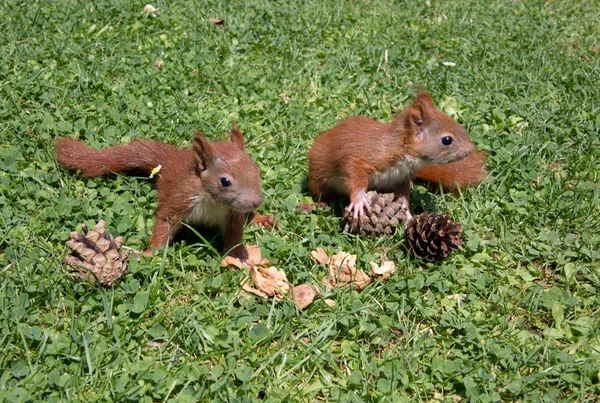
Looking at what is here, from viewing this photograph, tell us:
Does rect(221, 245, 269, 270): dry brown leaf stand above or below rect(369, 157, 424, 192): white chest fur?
below

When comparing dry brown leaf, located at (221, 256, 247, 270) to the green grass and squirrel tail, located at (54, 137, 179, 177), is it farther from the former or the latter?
squirrel tail, located at (54, 137, 179, 177)

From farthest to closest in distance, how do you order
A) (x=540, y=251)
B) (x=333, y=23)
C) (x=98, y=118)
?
(x=333, y=23)
(x=98, y=118)
(x=540, y=251)

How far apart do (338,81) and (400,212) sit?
6.24 ft

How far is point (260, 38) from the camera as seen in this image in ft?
18.3

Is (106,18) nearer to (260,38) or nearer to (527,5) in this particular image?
(260,38)

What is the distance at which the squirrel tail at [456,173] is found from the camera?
400 centimetres

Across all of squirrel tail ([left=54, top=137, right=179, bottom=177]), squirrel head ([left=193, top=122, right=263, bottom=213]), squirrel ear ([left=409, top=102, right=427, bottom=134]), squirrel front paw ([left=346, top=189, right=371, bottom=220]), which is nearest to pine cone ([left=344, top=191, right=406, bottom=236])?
squirrel front paw ([left=346, top=189, right=371, bottom=220])

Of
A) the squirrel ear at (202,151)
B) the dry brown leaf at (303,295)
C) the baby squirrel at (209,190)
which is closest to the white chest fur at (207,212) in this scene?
the baby squirrel at (209,190)

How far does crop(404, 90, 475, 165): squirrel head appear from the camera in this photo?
373 cm

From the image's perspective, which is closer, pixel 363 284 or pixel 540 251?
pixel 363 284

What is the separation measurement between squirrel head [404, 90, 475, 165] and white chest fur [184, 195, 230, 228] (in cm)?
120

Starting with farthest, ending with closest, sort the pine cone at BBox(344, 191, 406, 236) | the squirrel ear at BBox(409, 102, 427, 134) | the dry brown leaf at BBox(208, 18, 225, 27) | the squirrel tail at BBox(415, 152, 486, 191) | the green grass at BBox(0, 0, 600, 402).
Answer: the dry brown leaf at BBox(208, 18, 225, 27)
the squirrel tail at BBox(415, 152, 486, 191)
the squirrel ear at BBox(409, 102, 427, 134)
the pine cone at BBox(344, 191, 406, 236)
the green grass at BBox(0, 0, 600, 402)

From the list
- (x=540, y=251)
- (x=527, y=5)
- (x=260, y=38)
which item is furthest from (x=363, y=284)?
(x=527, y=5)

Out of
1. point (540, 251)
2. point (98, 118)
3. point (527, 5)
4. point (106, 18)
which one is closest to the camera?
point (540, 251)
